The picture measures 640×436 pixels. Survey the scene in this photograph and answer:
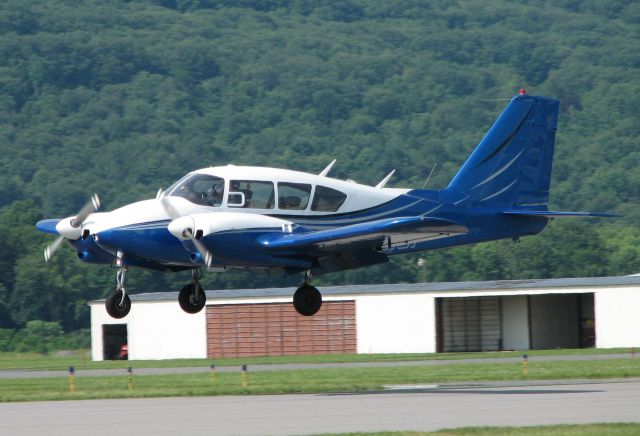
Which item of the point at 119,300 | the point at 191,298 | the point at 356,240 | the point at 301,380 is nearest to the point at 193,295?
the point at 191,298

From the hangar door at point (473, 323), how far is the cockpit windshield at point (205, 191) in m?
32.0

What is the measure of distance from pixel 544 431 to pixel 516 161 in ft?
38.6

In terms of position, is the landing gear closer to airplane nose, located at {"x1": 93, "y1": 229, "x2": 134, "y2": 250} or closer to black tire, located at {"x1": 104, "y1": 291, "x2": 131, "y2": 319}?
black tire, located at {"x1": 104, "y1": 291, "x2": 131, "y2": 319}

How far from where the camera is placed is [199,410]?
25.9 metres

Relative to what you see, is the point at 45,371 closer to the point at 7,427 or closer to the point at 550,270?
the point at 7,427

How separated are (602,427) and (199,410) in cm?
879

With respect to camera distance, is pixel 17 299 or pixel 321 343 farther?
pixel 17 299

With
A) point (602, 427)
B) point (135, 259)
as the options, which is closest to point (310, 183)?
point (135, 259)

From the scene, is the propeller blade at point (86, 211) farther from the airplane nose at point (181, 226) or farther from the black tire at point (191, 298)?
the black tire at point (191, 298)

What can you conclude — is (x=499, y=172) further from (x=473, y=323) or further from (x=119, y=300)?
(x=473, y=323)

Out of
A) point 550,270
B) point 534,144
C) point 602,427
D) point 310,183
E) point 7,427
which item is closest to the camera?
point 602,427

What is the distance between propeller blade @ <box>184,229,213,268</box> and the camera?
85.1 feet

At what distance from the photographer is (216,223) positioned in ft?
85.6

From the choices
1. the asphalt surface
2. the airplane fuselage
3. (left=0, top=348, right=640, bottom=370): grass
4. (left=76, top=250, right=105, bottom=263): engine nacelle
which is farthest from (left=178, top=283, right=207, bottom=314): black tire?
(left=0, top=348, right=640, bottom=370): grass
